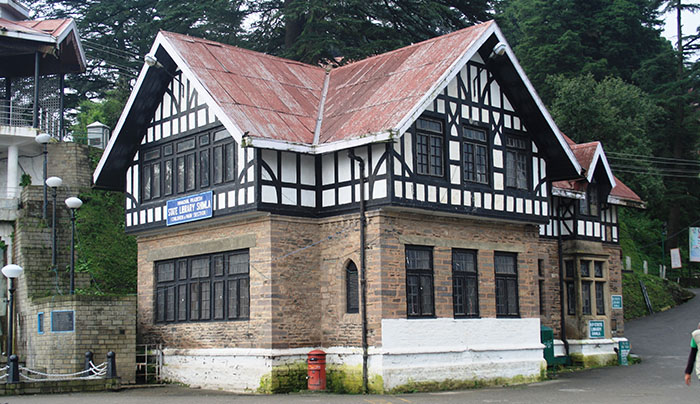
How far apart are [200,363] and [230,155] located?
5457mm

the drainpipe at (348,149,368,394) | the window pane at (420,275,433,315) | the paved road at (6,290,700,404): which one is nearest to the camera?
the paved road at (6,290,700,404)

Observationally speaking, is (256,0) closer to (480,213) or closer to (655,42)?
(480,213)

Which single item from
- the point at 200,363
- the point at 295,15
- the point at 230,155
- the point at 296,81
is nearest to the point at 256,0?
the point at 295,15

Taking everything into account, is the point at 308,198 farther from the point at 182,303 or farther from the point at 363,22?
the point at 363,22

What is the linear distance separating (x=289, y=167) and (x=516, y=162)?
6.66m

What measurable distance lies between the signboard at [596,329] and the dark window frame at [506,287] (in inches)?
224

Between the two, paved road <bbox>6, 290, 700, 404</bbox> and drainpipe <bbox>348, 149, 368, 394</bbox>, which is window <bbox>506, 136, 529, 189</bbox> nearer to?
drainpipe <bbox>348, 149, 368, 394</bbox>

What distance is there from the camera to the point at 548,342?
87.0ft

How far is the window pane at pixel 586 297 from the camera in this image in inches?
1122

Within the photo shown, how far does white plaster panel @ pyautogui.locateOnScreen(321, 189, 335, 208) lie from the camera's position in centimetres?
2164

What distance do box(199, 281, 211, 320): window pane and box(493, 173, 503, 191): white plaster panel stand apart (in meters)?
8.05

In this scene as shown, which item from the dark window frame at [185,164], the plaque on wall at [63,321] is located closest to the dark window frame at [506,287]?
the dark window frame at [185,164]

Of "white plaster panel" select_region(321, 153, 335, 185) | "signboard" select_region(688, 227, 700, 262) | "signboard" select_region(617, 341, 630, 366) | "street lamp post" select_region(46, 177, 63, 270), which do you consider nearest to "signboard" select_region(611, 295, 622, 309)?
"signboard" select_region(617, 341, 630, 366)

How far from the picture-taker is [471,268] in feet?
74.9
